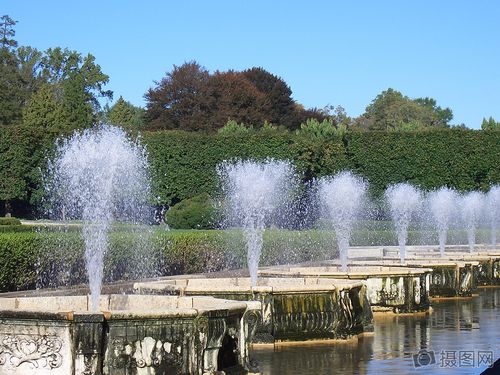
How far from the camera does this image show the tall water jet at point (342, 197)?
33.0 meters

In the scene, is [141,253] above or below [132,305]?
above

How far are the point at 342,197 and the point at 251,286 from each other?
73.7 feet

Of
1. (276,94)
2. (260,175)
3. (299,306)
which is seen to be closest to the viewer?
(299,306)

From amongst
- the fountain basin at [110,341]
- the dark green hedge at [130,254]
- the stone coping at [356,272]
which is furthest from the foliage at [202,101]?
the fountain basin at [110,341]

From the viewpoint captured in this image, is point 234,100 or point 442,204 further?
point 234,100

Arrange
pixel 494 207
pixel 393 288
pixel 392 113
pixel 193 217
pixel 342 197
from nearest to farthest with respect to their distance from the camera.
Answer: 1. pixel 393 288
2. pixel 342 197
3. pixel 193 217
4. pixel 494 207
5. pixel 392 113

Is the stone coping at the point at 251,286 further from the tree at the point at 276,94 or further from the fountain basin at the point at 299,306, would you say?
the tree at the point at 276,94

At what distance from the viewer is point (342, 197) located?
34719 mm

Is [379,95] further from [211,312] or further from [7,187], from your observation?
[211,312]

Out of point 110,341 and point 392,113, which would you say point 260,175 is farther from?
point 392,113

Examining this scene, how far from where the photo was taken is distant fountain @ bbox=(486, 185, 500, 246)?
40088 millimetres

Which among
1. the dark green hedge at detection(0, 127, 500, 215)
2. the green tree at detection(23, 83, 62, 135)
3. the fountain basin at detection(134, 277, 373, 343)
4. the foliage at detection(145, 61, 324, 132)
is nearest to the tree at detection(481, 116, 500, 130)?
the dark green hedge at detection(0, 127, 500, 215)

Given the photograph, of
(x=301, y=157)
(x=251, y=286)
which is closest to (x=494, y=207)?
(x=301, y=157)

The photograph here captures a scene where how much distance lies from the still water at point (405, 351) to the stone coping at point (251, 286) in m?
0.73
